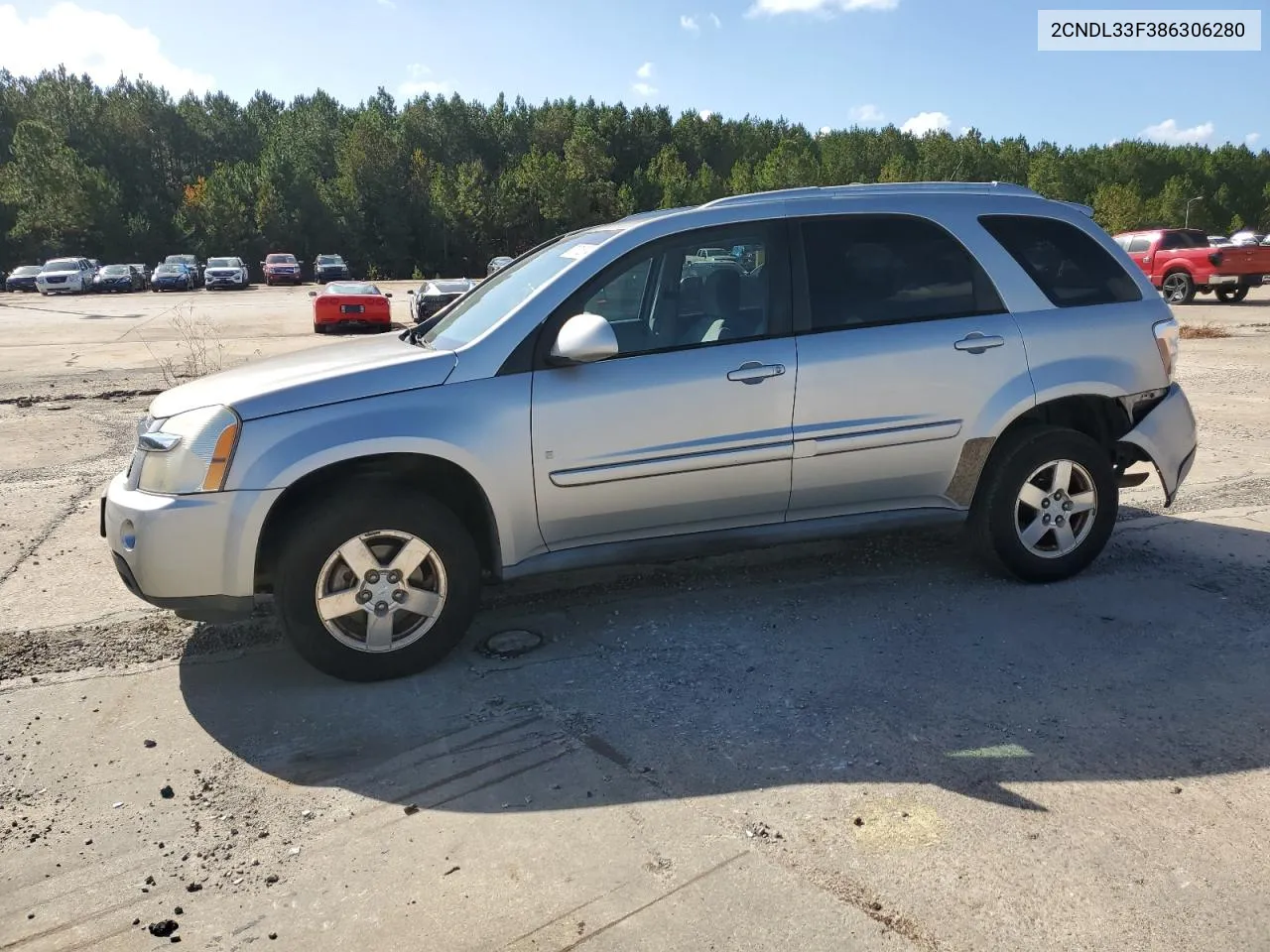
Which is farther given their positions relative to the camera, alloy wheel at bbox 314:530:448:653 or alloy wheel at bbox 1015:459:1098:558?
alloy wheel at bbox 1015:459:1098:558

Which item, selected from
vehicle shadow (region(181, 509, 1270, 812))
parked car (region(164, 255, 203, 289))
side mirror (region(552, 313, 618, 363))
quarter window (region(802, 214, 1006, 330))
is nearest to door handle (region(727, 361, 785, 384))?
quarter window (region(802, 214, 1006, 330))

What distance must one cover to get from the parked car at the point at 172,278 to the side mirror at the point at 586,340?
53.0m

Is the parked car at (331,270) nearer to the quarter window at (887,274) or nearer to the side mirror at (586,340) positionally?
the quarter window at (887,274)

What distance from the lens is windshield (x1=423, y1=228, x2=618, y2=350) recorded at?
434cm

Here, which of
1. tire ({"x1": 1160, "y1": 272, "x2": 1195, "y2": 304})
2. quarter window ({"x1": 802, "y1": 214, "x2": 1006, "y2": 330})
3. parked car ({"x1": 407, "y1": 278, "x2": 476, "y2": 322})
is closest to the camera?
quarter window ({"x1": 802, "y1": 214, "x2": 1006, "y2": 330})

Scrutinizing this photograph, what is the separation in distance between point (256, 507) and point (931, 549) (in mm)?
3545

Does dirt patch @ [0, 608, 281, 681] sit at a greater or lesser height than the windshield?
lesser

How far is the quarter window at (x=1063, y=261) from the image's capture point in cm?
485

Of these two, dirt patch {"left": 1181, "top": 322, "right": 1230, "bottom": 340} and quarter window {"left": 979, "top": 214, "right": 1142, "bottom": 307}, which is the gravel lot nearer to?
quarter window {"left": 979, "top": 214, "right": 1142, "bottom": 307}

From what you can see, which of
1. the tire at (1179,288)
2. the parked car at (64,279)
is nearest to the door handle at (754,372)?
the tire at (1179,288)

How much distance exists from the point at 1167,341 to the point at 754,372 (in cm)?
227

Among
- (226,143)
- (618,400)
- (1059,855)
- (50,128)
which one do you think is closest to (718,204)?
(618,400)

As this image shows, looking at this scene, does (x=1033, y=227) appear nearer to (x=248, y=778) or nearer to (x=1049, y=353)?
(x=1049, y=353)

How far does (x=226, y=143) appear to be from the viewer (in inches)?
3930
